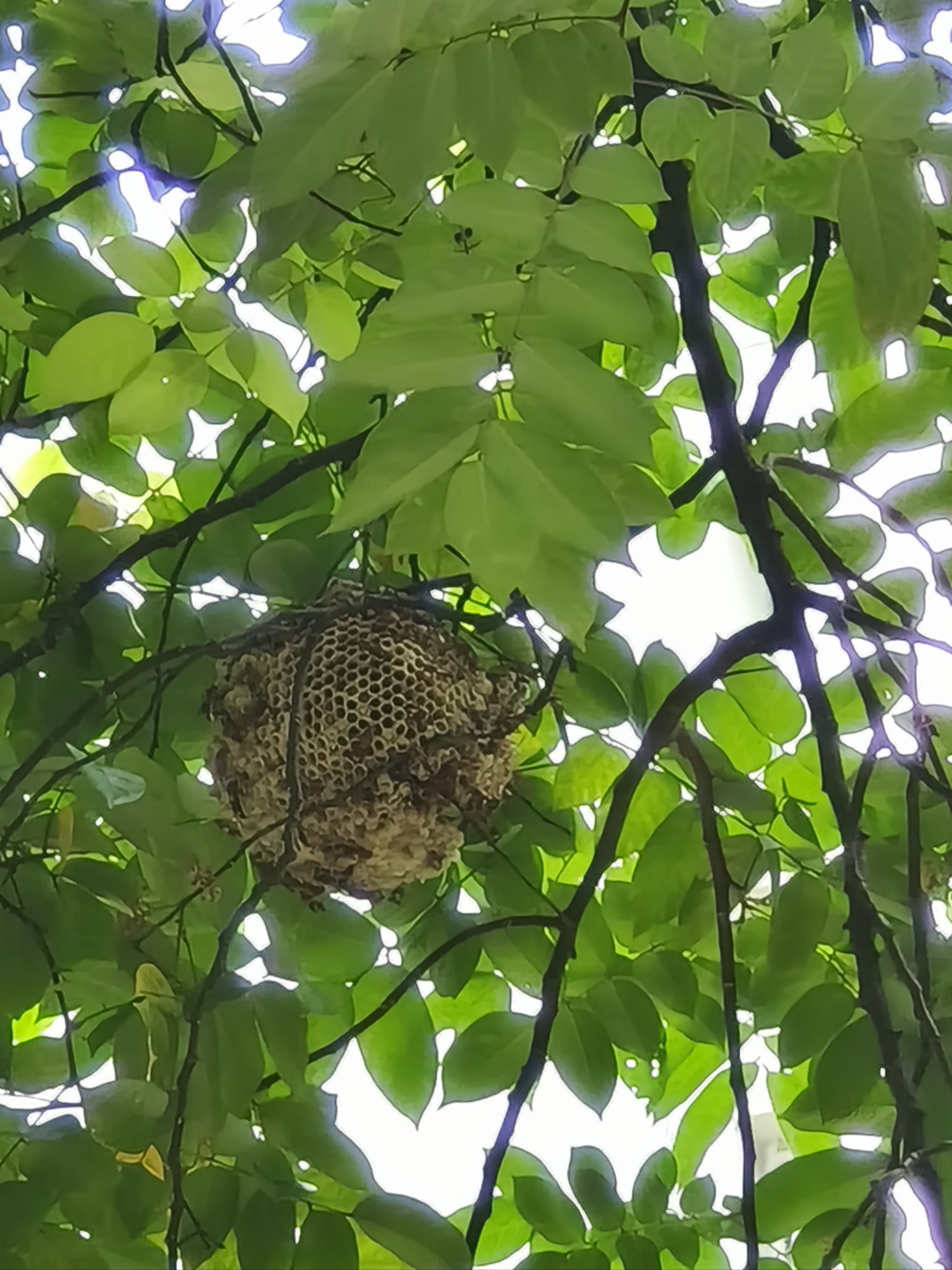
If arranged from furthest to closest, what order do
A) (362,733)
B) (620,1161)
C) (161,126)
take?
(620,1161), (161,126), (362,733)

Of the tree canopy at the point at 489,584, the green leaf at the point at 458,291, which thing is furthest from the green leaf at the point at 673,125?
the green leaf at the point at 458,291

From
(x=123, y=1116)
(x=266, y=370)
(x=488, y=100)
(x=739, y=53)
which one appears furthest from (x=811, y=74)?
(x=123, y=1116)

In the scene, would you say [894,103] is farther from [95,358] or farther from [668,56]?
[95,358]

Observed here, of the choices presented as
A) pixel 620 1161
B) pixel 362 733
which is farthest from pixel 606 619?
pixel 620 1161

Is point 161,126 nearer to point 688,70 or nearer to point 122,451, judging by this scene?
point 122,451

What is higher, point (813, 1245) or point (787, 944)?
point (787, 944)

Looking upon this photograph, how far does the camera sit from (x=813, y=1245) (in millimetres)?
551

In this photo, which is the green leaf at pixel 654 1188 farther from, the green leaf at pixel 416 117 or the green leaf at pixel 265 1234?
the green leaf at pixel 416 117

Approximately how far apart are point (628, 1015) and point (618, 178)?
376 mm

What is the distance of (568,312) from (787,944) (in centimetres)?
30

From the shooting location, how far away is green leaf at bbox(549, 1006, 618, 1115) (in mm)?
597

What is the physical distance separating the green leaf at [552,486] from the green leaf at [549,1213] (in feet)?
1.14

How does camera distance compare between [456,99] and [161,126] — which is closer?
[456,99]

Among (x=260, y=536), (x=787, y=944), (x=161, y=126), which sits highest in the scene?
(x=161, y=126)
